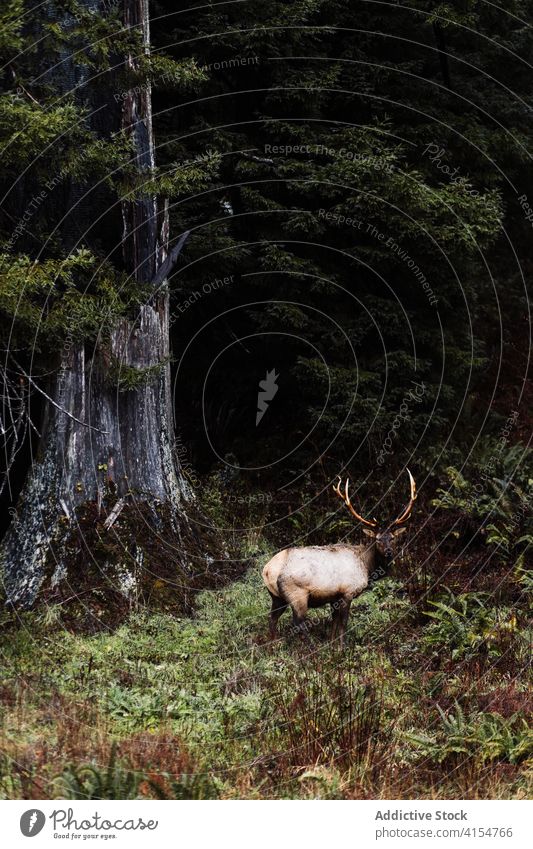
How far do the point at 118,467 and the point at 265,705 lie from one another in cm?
371

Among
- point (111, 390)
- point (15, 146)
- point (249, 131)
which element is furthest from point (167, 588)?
point (249, 131)

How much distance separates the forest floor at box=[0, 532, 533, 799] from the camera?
637 cm

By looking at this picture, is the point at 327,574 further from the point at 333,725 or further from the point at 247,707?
the point at 333,725

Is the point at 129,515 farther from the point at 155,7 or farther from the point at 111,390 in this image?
the point at 155,7

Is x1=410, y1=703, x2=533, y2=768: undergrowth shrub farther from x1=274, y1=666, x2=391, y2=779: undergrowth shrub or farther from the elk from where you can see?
the elk

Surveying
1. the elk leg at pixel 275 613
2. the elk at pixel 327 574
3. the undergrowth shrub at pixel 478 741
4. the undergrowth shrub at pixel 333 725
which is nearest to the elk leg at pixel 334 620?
the elk at pixel 327 574

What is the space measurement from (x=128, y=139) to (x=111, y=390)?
2644 mm

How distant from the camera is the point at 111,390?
33.8 ft

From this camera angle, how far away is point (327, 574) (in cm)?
855

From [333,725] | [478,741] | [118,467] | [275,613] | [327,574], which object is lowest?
[478,741]

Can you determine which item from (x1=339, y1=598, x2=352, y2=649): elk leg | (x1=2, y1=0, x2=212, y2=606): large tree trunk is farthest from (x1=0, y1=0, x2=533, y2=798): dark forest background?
(x1=339, y1=598, x2=352, y2=649): elk leg

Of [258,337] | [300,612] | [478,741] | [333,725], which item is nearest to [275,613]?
[300,612]

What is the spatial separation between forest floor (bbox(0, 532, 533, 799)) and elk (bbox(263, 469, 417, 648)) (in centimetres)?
25

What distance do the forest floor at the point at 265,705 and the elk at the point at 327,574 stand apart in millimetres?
247
